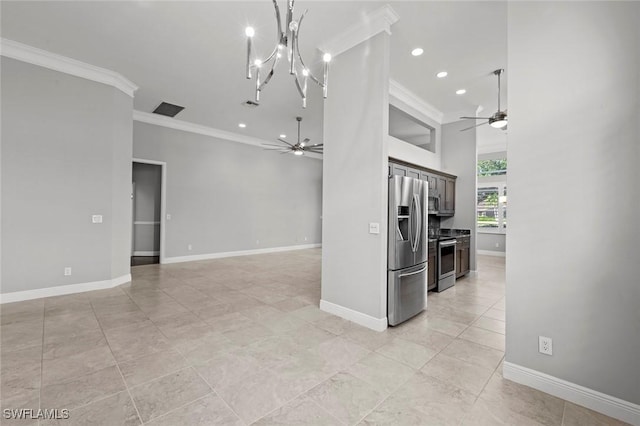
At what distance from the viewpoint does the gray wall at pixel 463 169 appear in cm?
587

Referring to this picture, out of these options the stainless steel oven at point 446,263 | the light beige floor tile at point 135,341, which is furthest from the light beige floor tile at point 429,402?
the stainless steel oven at point 446,263

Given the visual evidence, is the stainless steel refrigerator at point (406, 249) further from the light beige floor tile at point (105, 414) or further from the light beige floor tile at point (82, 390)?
the light beige floor tile at point (82, 390)

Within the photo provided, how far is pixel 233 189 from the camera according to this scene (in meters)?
7.90

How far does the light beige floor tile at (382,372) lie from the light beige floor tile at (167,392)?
120 cm

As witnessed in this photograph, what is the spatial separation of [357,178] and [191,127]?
5.64 m

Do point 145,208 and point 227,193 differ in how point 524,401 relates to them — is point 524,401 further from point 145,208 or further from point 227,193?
point 145,208

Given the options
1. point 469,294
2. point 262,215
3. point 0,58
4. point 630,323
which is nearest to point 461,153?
point 469,294

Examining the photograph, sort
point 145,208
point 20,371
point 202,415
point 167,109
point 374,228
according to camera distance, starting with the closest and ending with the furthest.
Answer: point 202,415 → point 20,371 → point 374,228 → point 167,109 → point 145,208

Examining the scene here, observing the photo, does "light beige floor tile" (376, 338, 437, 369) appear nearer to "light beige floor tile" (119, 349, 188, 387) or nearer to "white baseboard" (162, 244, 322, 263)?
"light beige floor tile" (119, 349, 188, 387)

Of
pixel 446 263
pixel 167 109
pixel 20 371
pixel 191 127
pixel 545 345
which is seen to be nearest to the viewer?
pixel 545 345

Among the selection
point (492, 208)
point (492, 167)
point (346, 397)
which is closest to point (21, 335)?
point (346, 397)

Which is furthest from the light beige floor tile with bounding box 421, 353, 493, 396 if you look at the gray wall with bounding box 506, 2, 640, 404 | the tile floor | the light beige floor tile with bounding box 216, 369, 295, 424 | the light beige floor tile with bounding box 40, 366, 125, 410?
the light beige floor tile with bounding box 40, 366, 125, 410

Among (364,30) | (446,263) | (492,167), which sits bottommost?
(446,263)

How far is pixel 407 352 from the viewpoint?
2.58m
